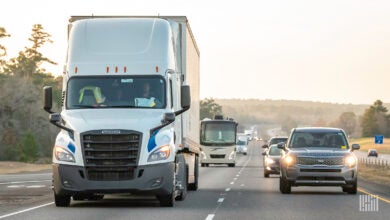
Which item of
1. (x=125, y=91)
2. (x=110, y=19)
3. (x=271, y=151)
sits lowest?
(x=271, y=151)

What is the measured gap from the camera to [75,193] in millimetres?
21172

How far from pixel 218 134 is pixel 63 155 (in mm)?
48180

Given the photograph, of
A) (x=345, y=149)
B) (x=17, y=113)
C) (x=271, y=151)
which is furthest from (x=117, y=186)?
(x=17, y=113)

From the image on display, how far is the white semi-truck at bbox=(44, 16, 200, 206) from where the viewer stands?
69.1ft

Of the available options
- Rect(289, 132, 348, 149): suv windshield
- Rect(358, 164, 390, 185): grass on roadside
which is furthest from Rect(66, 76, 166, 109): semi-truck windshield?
Rect(358, 164, 390, 185): grass on roadside

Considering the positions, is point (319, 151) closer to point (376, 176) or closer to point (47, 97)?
point (47, 97)

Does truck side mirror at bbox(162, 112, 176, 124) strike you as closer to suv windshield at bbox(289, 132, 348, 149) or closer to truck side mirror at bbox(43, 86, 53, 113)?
truck side mirror at bbox(43, 86, 53, 113)

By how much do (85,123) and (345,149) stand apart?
34.4 feet

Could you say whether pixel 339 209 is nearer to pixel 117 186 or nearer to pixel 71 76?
pixel 117 186

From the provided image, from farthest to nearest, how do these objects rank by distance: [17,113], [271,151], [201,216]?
1. [17,113]
2. [271,151]
3. [201,216]

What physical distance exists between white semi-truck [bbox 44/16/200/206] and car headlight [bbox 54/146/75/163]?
2cm

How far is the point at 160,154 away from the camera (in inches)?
837

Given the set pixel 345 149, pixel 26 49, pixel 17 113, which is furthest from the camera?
pixel 26 49

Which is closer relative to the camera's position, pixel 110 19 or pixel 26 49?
pixel 110 19
